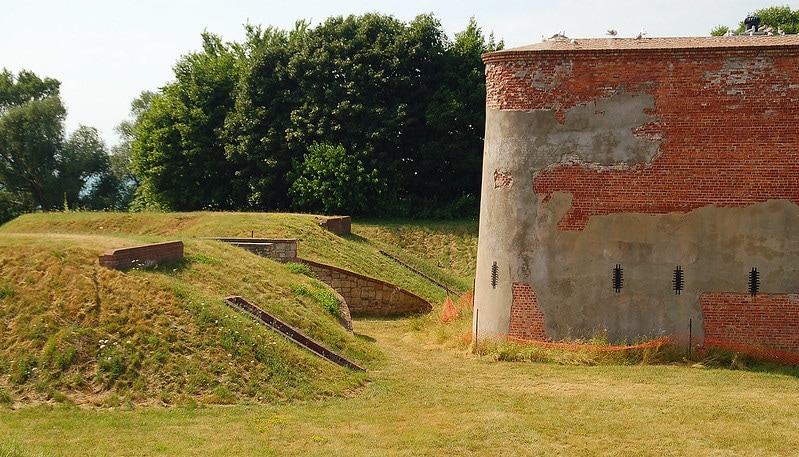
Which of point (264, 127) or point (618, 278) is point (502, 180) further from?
point (264, 127)

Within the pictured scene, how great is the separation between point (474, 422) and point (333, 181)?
3032 centimetres

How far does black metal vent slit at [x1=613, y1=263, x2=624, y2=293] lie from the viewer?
1914 cm

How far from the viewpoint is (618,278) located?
19172mm

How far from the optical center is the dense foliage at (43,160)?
5553 cm

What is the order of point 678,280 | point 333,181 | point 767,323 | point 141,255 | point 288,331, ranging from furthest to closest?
point 333,181
point 678,280
point 767,323
point 141,255
point 288,331

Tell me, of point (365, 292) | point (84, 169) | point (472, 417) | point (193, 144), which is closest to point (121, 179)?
point (84, 169)

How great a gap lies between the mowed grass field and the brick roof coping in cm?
677

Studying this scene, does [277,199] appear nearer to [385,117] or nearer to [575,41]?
[385,117]

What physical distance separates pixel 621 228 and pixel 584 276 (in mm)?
1328

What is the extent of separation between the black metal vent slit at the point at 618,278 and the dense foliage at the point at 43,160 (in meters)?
42.7

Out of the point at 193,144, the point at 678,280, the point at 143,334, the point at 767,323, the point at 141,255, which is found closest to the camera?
the point at 143,334

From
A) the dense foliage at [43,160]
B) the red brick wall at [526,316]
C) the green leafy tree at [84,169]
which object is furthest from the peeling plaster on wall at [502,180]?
the green leafy tree at [84,169]

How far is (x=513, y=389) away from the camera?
16203 mm

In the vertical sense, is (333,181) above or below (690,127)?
below
